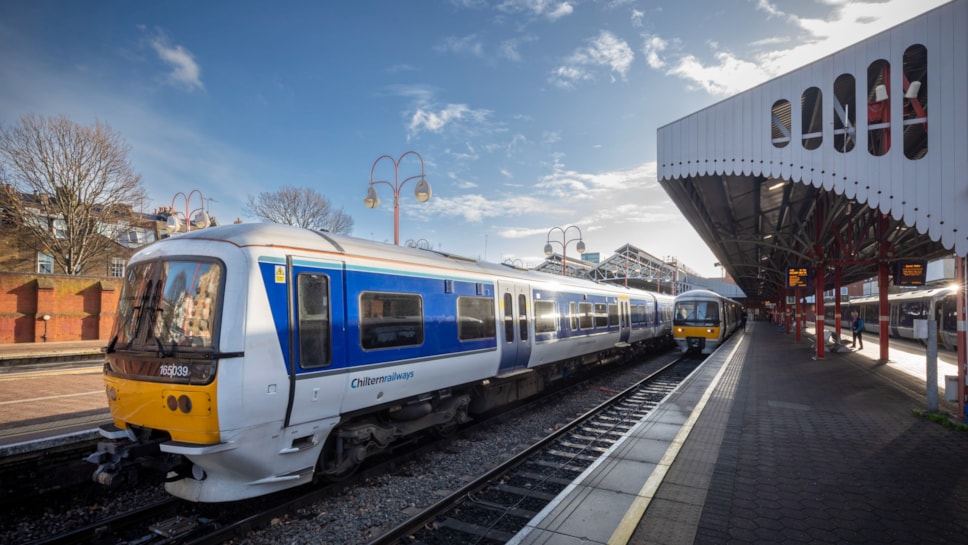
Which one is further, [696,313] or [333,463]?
[696,313]

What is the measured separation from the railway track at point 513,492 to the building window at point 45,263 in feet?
125

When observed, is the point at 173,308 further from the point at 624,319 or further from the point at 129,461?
the point at 624,319

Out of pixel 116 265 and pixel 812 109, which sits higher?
pixel 812 109

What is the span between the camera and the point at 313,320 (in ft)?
17.8

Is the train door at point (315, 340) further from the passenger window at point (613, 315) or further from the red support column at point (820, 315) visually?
the red support column at point (820, 315)

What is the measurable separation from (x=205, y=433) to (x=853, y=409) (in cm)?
1139

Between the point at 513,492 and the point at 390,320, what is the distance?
2700 millimetres

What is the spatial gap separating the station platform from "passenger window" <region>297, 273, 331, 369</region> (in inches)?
111

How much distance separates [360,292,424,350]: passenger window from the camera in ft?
20.0

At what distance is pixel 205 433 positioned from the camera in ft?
14.9

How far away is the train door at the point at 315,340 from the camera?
5.16m

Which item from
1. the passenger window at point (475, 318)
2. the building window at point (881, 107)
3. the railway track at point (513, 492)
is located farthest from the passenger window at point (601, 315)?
the building window at point (881, 107)

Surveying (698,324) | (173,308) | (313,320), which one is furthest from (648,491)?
(698,324)

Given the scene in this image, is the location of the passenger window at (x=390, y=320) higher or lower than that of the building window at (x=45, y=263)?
lower
